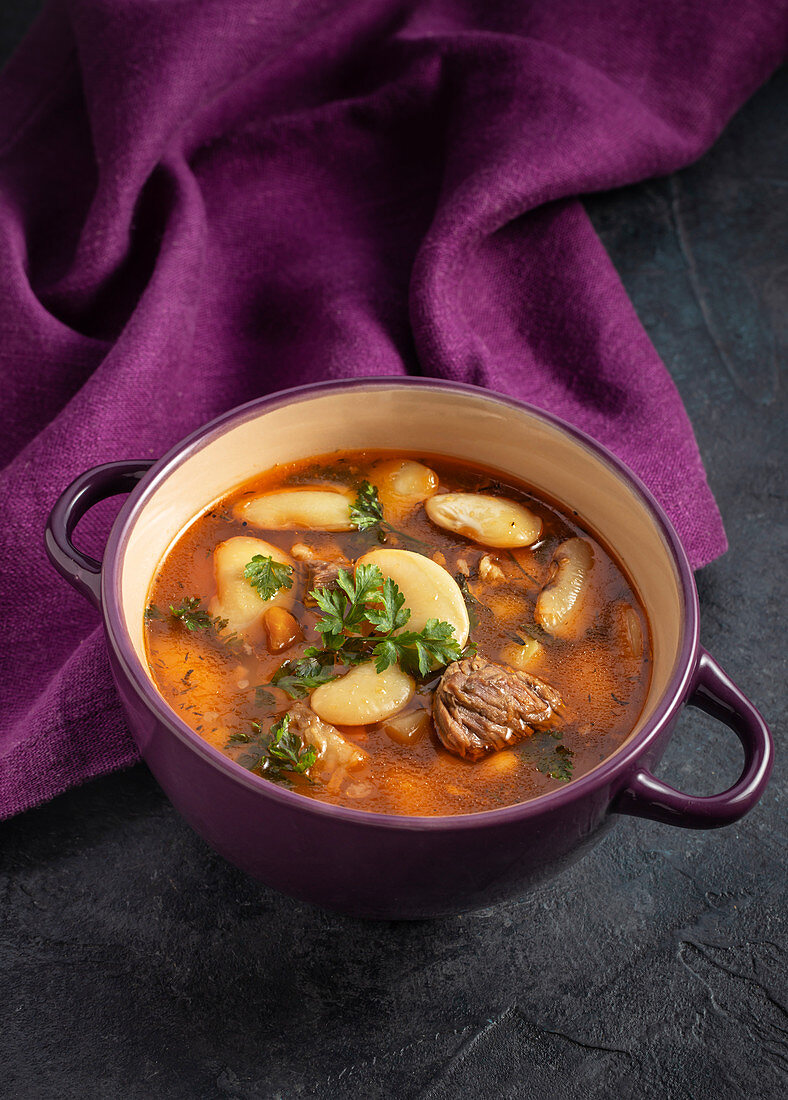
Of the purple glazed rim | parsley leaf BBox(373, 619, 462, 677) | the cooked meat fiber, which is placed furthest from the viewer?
parsley leaf BBox(373, 619, 462, 677)

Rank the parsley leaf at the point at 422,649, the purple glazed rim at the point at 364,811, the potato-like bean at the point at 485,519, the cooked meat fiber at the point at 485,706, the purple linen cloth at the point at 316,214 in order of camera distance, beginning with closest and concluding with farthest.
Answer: the purple glazed rim at the point at 364,811
the cooked meat fiber at the point at 485,706
the parsley leaf at the point at 422,649
the potato-like bean at the point at 485,519
the purple linen cloth at the point at 316,214

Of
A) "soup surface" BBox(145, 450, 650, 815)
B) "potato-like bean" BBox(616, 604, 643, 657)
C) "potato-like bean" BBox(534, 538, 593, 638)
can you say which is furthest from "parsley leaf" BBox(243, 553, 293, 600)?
"potato-like bean" BBox(616, 604, 643, 657)

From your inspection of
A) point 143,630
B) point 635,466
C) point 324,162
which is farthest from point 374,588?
point 324,162

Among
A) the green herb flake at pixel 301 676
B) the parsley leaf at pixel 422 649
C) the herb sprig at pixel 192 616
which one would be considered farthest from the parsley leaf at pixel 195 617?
the parsley leaf at pixel 422 649

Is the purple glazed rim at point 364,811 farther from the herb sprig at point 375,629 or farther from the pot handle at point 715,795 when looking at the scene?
the herb sprig at point 375,629

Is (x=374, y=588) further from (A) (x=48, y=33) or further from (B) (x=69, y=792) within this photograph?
(A) (x=48, y=33)

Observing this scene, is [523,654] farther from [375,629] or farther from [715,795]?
[715,795]

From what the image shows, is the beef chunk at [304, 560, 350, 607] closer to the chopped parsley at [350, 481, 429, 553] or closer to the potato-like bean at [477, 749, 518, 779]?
the chopped parsley at [350, 481, 429, 553]
